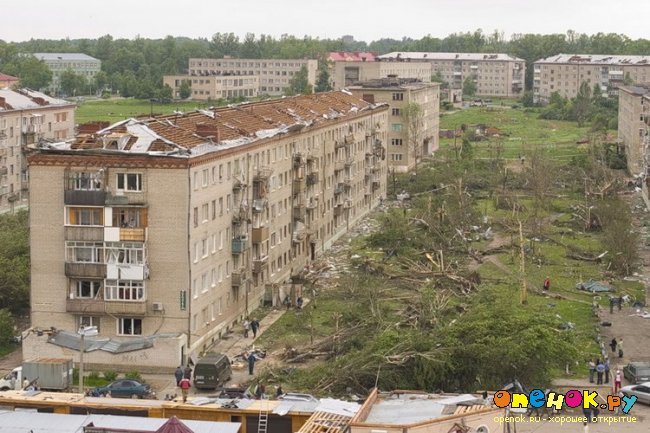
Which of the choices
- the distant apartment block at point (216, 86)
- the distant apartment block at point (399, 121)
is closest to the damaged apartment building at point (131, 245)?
the distant apartment block at point (399, 121)

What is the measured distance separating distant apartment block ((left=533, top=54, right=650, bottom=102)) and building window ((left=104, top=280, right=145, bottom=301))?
476ft

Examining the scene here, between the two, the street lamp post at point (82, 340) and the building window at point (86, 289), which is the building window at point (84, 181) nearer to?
the building window at point (86, 289)

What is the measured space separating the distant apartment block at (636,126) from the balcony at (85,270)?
2068 inches

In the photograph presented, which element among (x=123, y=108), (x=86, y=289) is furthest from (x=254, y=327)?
(x=123, y=108)

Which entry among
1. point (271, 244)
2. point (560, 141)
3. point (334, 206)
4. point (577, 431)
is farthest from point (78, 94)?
point (577, 431)

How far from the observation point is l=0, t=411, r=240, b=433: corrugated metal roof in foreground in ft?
88.8

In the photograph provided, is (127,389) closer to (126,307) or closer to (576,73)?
(126,307)

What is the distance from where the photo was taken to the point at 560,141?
126m

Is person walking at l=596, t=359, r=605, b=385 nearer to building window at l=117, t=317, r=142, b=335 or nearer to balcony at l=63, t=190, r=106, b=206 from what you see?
building window at l=117, t=317, r=142, b=335

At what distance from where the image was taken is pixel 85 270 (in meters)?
40.0

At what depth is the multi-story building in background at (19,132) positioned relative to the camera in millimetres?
74438

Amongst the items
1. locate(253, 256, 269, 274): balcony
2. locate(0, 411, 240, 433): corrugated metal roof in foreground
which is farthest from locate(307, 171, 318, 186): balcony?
locate(0, 411, 240, 433): corrugated metal roof in foreground

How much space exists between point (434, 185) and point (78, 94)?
114 metres

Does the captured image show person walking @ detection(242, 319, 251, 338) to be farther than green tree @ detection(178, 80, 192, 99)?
No
